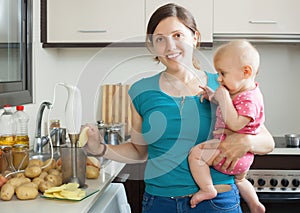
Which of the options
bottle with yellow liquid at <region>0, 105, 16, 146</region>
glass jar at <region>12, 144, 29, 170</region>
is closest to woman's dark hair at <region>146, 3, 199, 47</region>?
glass jar at <region>12, 144, 29, 170</region>

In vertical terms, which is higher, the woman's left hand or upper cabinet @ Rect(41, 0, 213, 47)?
upper cabinet @ Rect(41, 0, 213, 47)

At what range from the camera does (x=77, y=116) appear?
66.7 inches

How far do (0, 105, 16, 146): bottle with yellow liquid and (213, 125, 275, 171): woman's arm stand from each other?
0.92m

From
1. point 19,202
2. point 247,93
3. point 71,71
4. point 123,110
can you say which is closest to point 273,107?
point 123,110

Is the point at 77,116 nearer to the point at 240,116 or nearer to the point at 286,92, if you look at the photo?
the point at 240,116

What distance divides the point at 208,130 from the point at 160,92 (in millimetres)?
170

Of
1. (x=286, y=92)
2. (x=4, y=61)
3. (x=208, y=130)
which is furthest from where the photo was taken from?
(x=286, y=92)

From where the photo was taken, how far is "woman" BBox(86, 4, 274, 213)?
4.28 ft

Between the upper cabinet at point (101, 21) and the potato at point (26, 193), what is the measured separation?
127cm

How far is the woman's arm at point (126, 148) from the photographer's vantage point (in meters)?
1.43

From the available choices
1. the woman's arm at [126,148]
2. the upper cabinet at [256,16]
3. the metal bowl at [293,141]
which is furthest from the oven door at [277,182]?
the woman's arm at [126,148]

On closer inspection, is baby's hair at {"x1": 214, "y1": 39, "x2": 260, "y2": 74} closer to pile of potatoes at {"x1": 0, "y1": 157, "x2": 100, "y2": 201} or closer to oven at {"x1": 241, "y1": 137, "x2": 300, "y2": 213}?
pile of potatoes at {"x1": 0, "y1": 157, "x2": 100, "y2": 201}

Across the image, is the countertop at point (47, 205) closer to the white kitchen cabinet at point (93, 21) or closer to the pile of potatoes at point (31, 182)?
the pile of potatoes at point (31, 182)

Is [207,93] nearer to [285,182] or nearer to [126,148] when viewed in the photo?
[126,148]
